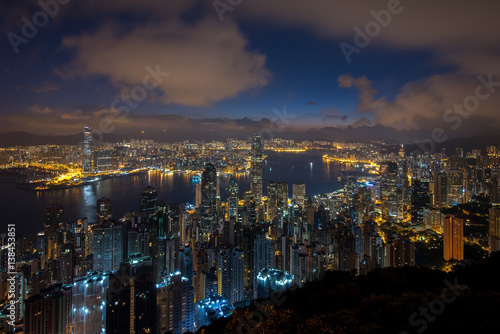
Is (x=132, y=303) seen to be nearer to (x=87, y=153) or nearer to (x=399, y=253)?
(x=399, y=253)

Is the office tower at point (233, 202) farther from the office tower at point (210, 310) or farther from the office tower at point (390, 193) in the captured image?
the office tower at point (210, 310)

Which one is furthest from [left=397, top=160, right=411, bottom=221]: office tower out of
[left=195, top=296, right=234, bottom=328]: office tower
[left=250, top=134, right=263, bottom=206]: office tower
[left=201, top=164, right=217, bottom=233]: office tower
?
[left=195, top=296, right=234, bottom=328]: office tower

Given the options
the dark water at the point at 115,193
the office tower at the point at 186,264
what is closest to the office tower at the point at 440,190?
the dark water at the point at 115,193

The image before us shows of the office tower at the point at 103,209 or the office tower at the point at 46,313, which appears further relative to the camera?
the office tower at the point at 103,209

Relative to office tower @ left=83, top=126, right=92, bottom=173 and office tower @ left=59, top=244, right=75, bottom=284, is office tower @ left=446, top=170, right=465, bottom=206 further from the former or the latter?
office tower @ left=83, top=126, right=92, bottom=173

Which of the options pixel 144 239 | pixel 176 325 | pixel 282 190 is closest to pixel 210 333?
pixel 176 325

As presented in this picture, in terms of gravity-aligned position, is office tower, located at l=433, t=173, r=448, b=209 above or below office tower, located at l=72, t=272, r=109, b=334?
above

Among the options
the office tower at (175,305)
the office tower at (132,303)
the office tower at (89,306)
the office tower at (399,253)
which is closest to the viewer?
the office tower at (132,303)
